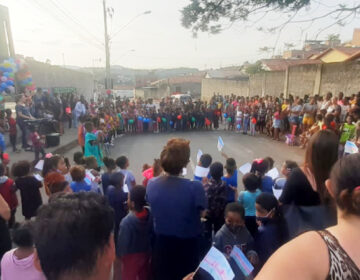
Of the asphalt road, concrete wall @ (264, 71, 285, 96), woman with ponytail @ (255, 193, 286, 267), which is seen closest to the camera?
woman with ponytail @ (255, 193, 286, 267)

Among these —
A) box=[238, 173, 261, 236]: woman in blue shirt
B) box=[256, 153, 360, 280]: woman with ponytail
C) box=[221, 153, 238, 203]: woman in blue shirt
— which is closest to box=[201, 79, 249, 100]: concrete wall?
box=[221, 153, 238, 203]: woman in blue shirt

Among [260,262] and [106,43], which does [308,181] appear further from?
[106,43]

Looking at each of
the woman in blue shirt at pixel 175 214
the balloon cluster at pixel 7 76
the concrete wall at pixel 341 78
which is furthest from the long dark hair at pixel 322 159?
the concrete wall at pixel 341 78

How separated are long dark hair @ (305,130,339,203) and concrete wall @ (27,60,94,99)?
16207 millimetres

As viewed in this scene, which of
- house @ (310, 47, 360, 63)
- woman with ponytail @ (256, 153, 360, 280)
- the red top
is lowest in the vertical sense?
the red top

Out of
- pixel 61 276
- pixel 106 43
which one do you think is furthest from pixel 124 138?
pixel 61 276

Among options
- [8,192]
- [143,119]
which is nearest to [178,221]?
[8,192]

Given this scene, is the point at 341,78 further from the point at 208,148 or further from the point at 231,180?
the point at 231,180

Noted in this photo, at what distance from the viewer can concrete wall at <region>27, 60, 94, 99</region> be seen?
51.6ft

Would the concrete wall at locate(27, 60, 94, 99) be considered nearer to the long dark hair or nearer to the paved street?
the paved street

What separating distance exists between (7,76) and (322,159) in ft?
39.7

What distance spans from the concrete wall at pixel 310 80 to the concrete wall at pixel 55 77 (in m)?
14.2

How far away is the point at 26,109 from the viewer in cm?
941

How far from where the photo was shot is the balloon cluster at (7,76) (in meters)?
10.5
